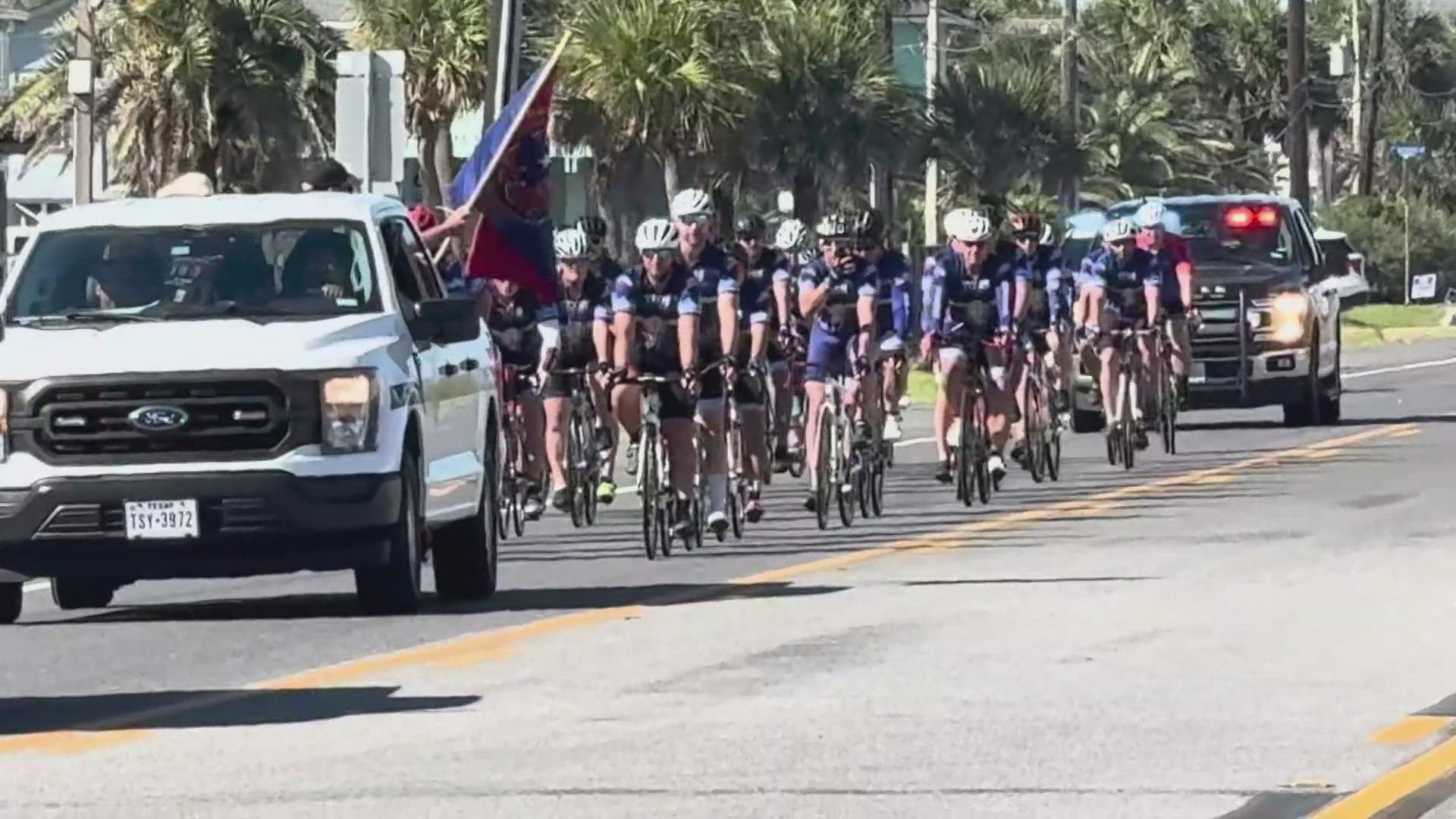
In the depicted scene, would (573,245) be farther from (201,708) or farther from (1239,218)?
(1239,218)

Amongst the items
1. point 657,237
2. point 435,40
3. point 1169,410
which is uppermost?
point 435,40

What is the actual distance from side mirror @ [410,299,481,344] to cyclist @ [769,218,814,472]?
26.3 ft

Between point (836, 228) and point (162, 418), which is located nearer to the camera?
point (162, 418)

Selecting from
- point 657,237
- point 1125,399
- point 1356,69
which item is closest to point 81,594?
point 657,237

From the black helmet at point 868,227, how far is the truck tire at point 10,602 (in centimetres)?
783

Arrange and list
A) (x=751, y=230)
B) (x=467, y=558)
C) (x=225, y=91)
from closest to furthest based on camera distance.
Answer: (x=467, y=558), (x=751, y=230), (x=225, y=91)

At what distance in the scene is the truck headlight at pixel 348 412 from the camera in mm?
14406

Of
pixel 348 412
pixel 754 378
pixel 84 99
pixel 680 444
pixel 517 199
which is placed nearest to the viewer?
pixel 348 412

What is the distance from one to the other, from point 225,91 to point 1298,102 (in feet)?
59.4

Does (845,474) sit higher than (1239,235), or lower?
lower

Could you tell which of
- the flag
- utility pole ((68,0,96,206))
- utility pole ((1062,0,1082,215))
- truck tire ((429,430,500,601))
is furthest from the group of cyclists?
utility pole ((1062,0,1082,215))

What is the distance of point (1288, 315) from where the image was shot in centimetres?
3094

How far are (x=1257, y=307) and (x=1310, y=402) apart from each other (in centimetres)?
116

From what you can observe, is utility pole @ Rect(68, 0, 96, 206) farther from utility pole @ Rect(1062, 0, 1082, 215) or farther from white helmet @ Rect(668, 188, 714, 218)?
white helmet @ Rect(668, 188, 714, 218)
